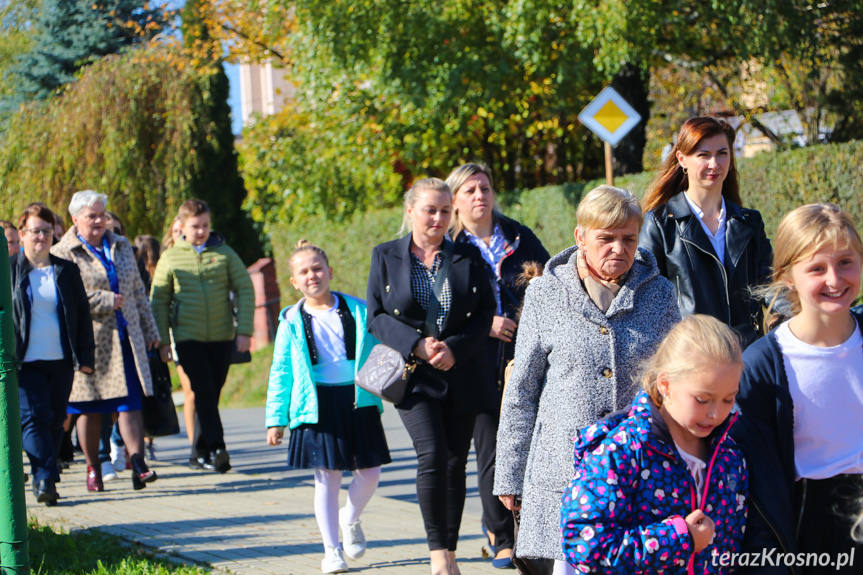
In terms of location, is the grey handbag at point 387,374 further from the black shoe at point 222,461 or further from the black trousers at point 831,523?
the black shoe at point 222,461

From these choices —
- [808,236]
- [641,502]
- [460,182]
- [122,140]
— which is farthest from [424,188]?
[122,140]

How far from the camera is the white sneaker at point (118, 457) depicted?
9250 millimetres

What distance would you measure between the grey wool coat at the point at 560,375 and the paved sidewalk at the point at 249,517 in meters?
1.88

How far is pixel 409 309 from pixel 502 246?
92 cm

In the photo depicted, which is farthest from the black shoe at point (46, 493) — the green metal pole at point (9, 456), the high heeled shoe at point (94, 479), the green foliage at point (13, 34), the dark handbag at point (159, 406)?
the green foliage at point (13, 34)

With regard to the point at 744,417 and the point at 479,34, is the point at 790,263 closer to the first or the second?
the point at 744,417

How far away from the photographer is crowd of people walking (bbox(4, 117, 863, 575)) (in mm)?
3014

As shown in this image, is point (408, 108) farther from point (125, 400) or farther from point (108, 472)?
point (125, 400)

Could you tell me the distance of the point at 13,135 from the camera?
22.7 m

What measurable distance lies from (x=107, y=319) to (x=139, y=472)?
121 centimetres

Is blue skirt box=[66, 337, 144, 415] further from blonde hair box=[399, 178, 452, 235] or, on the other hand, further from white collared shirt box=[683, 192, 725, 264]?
white collared shirt box=[683, 192, 725, 264]

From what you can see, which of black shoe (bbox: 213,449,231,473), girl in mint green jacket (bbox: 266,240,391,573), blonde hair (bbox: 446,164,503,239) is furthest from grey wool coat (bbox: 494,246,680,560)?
black shoe (bbox: 213,449,231,473)

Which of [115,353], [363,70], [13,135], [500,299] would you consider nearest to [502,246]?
[500,299]

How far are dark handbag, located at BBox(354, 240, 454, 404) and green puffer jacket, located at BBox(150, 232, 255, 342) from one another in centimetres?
364
